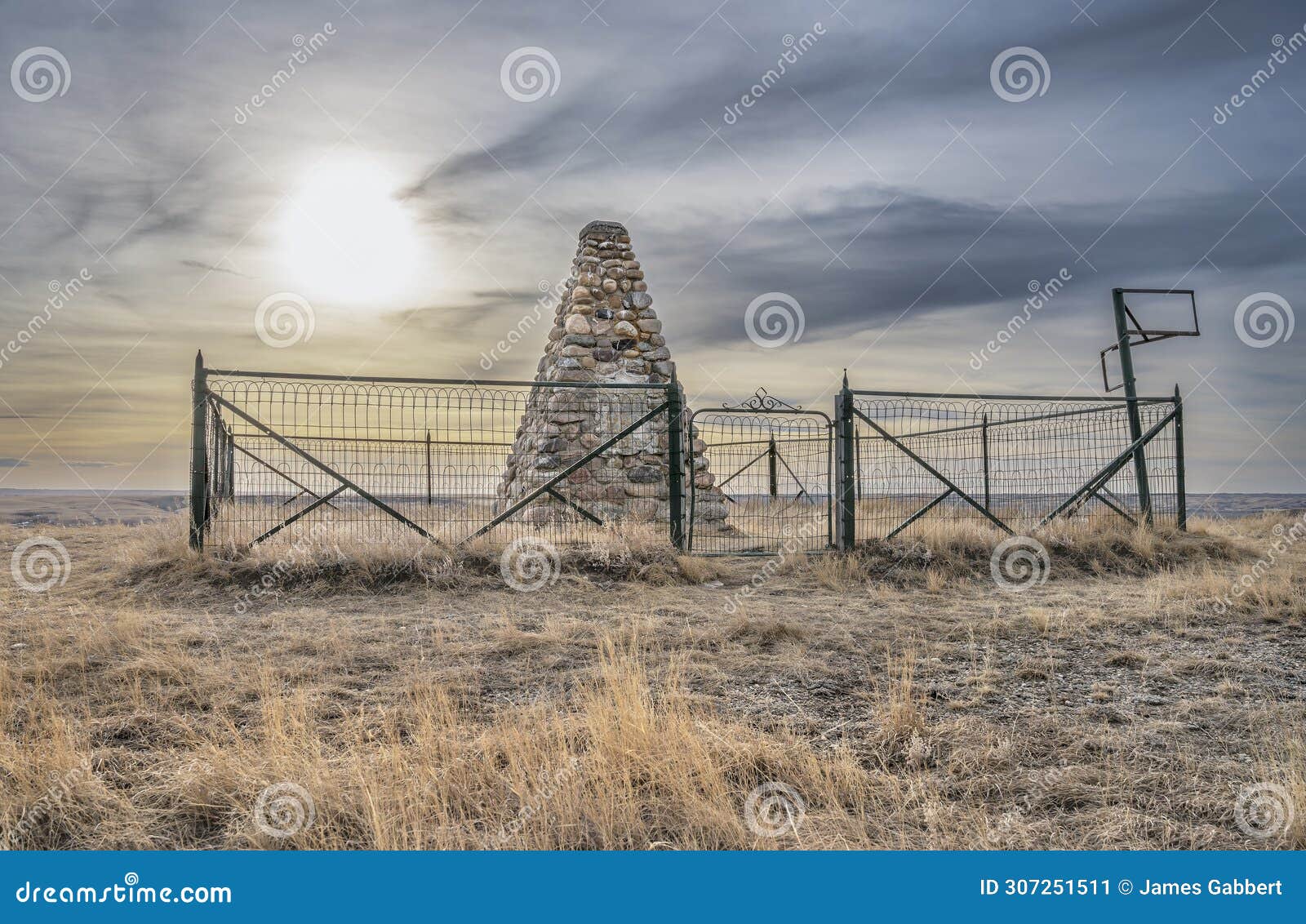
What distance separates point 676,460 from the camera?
11.0m

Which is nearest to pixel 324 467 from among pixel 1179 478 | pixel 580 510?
pixel 580 510

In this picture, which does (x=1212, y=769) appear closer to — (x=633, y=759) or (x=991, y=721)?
(x=991, y=721)

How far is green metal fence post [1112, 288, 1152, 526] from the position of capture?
12898 millimetres

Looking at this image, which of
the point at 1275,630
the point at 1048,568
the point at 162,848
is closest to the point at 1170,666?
the point at 1275,630

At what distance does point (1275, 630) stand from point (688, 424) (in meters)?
6.39

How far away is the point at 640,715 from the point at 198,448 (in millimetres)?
7804

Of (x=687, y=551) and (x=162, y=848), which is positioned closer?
(x=162, y=848)

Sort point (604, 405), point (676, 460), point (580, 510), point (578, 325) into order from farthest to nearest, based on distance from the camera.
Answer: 1. point (578, 325)
2. point (604, 405)
3. point (676, 460)
4. point (580, 510)

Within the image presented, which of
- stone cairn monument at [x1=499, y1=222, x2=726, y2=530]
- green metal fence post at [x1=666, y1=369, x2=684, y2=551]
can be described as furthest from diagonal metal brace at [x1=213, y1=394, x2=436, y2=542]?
stone cairn monument at [x1=499, y1=222, x2=726, y2=530]

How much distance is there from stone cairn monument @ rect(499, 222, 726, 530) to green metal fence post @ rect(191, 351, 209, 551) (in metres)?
5.00

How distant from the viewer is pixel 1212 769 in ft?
11.8

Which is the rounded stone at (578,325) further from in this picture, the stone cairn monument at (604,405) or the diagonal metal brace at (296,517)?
the diagonal metal brace at (296,517)

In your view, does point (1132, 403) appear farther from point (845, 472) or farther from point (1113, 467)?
point (845, 472)

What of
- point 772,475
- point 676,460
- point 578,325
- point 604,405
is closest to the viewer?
point 676,460
